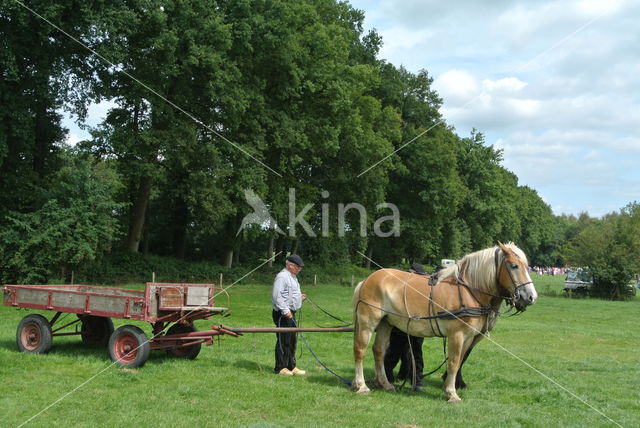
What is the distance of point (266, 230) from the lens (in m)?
35.5

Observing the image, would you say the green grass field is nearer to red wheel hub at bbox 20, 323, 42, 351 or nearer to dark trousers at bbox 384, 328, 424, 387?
red wheel hub at bbox 20, 323, 42, 351

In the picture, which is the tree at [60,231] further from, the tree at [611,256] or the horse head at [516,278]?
the tree at [611,256]

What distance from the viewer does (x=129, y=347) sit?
9945 mm

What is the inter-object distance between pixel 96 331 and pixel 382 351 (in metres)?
6.05

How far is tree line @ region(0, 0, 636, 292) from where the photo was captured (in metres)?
24.8

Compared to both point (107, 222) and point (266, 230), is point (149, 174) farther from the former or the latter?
point (266, 230)

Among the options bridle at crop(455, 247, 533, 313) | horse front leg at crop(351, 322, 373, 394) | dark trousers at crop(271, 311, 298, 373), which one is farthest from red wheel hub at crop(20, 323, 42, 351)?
bridle at crop(455, 247, 533, 313)

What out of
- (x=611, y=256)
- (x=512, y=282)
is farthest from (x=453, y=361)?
(x=611, y=256)

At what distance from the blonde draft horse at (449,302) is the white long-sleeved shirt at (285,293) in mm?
1231

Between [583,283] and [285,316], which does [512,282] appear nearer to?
[285,316]

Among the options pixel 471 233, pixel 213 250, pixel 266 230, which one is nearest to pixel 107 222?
pixel 266 230

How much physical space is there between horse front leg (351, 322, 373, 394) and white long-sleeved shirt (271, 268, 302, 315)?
1.36 m

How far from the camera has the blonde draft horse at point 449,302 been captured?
28.1 feet

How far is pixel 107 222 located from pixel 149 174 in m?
2.95
